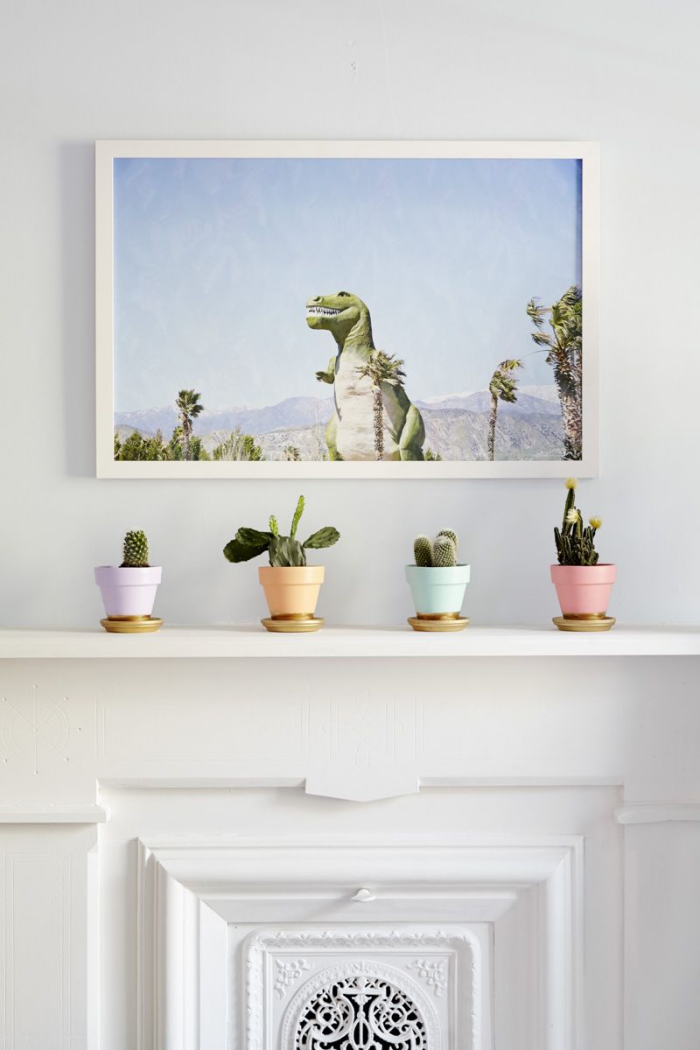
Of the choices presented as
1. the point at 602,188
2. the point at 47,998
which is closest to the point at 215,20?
the point at 602,188

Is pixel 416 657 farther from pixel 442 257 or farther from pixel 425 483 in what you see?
pixel 442 257

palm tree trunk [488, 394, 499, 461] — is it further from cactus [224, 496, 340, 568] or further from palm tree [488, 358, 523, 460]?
cactus [224, 496, 340, 568]

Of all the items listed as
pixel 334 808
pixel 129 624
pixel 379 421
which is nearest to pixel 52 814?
pixel 129 624

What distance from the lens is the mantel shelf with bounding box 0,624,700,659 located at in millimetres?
1286

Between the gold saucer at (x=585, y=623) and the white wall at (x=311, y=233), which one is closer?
the gold saucer at (x=585, y=623)

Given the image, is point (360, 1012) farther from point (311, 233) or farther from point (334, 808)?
point (311, 233)

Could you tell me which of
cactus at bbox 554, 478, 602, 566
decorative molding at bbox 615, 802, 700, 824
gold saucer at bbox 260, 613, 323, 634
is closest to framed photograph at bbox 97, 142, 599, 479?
cactus at bbox 554, 478, 602, 566

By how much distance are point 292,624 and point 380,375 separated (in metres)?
Answer: 0.44

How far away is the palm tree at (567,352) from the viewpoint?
1.50m

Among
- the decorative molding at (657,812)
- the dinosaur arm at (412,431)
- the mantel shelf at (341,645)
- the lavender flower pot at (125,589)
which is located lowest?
the decorative molding at (657,812)

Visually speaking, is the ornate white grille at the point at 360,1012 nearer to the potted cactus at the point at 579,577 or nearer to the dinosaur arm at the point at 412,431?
the potted cactus at the point at 579,577

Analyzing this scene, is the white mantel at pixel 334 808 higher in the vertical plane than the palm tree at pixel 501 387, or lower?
lower

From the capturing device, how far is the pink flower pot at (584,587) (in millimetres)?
1354

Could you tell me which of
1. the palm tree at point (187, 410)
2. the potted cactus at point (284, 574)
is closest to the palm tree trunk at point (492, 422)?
the potted cactus at point (284, 574)
